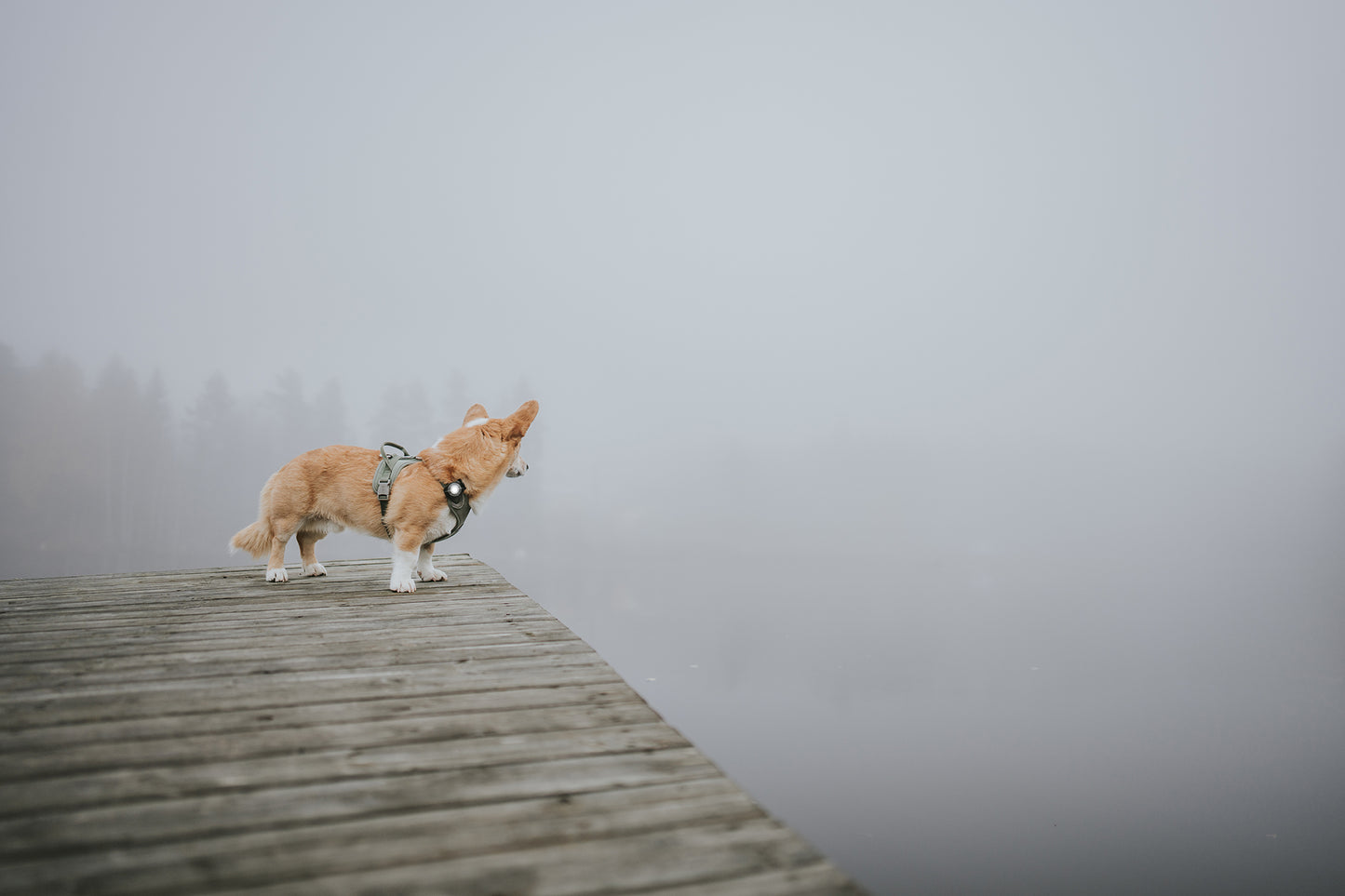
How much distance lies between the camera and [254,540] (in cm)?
441

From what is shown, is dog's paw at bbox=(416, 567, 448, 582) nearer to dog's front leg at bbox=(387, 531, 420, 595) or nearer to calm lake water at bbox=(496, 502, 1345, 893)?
dog's front leg at bbox=(387, 531, 420, 595)

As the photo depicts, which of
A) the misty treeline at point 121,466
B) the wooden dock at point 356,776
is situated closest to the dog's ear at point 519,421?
the wooden dock at point 356,776

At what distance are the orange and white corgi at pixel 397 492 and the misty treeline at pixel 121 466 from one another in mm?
37181

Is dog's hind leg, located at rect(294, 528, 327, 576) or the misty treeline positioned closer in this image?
A: dog's hind leg, located at rect(294, 528, 327, 576)

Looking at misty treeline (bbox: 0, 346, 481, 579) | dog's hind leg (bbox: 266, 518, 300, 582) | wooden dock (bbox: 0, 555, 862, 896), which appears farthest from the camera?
misty treeline (bbox: 0, 346, 481, 579)

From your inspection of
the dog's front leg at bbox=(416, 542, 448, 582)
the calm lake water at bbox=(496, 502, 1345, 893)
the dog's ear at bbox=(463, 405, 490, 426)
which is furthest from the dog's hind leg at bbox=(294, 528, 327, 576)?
the calm lake water at bbox=(496, 502, 1345, 893)

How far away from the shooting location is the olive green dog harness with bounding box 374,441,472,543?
4.05 m

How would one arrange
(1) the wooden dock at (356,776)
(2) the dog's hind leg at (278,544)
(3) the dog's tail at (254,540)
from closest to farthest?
(1) the wooden dock at (356,776) → (2) the dog's hind leg at (278,544) → (3) the dog's tail at (254,540)

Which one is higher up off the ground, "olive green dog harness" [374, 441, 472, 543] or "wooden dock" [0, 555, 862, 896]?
"olive green dog harness" [374, 441, 472, 543]

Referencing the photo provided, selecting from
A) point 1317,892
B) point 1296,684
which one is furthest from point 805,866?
point 1296,684

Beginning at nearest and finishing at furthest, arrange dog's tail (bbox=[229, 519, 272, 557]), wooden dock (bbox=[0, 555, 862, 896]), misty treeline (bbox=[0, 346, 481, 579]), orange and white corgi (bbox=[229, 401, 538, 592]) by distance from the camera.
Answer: wooden dock (bbox=[0, 555, 862, 896]) → orange and white corgi (bbox=[229, 401, 538, 592]) → dog's tail (bbox=[229, 519, 272, 557]) → misty treeline (bbox=[0, 346, 481, 579])

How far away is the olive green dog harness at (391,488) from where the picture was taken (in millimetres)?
4047

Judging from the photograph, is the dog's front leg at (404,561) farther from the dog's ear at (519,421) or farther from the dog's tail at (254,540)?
the dog's tail at (254,540)

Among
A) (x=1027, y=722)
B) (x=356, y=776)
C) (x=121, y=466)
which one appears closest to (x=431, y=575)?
(x=356, y=776)
